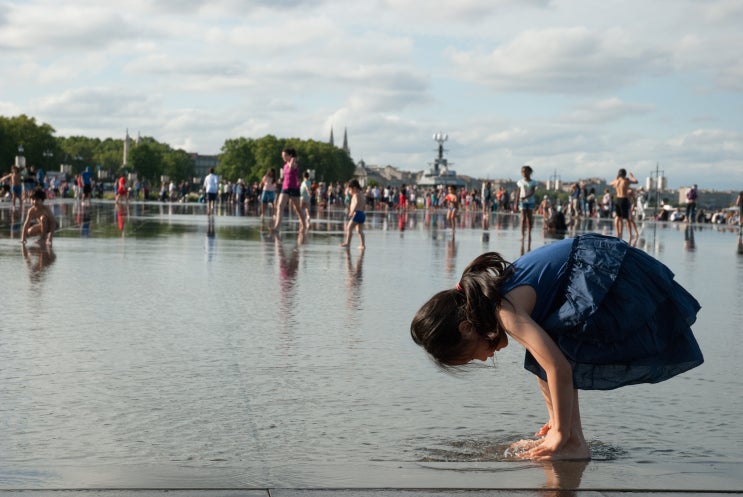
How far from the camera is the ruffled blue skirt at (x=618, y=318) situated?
4.01 m

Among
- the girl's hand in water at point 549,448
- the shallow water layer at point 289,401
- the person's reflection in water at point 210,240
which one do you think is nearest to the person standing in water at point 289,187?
the person's reflection in water at point 210,240

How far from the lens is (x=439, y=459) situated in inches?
169

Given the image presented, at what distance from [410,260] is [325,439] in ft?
35.6

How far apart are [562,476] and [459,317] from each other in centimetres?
66

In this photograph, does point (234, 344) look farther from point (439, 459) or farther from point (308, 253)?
point (308, 253)

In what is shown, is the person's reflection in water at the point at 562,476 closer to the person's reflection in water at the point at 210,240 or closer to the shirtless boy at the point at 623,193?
the person's reflection in water at the point at 210,240

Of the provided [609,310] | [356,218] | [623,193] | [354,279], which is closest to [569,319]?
[609,310]

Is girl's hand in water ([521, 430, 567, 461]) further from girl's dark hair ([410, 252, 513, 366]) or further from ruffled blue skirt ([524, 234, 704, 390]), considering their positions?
girl's dark hair ([410, 252, 513, 366])

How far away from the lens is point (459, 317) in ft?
12.8

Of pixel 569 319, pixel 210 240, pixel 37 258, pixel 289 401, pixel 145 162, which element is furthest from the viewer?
pixel 145 162

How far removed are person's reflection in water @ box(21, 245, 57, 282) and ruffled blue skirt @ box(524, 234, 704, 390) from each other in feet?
25.9

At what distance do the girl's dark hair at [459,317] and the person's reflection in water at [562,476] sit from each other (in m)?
0.50

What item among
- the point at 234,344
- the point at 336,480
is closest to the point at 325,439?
the point at 336,480

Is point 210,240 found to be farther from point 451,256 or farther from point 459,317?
point 459,317
